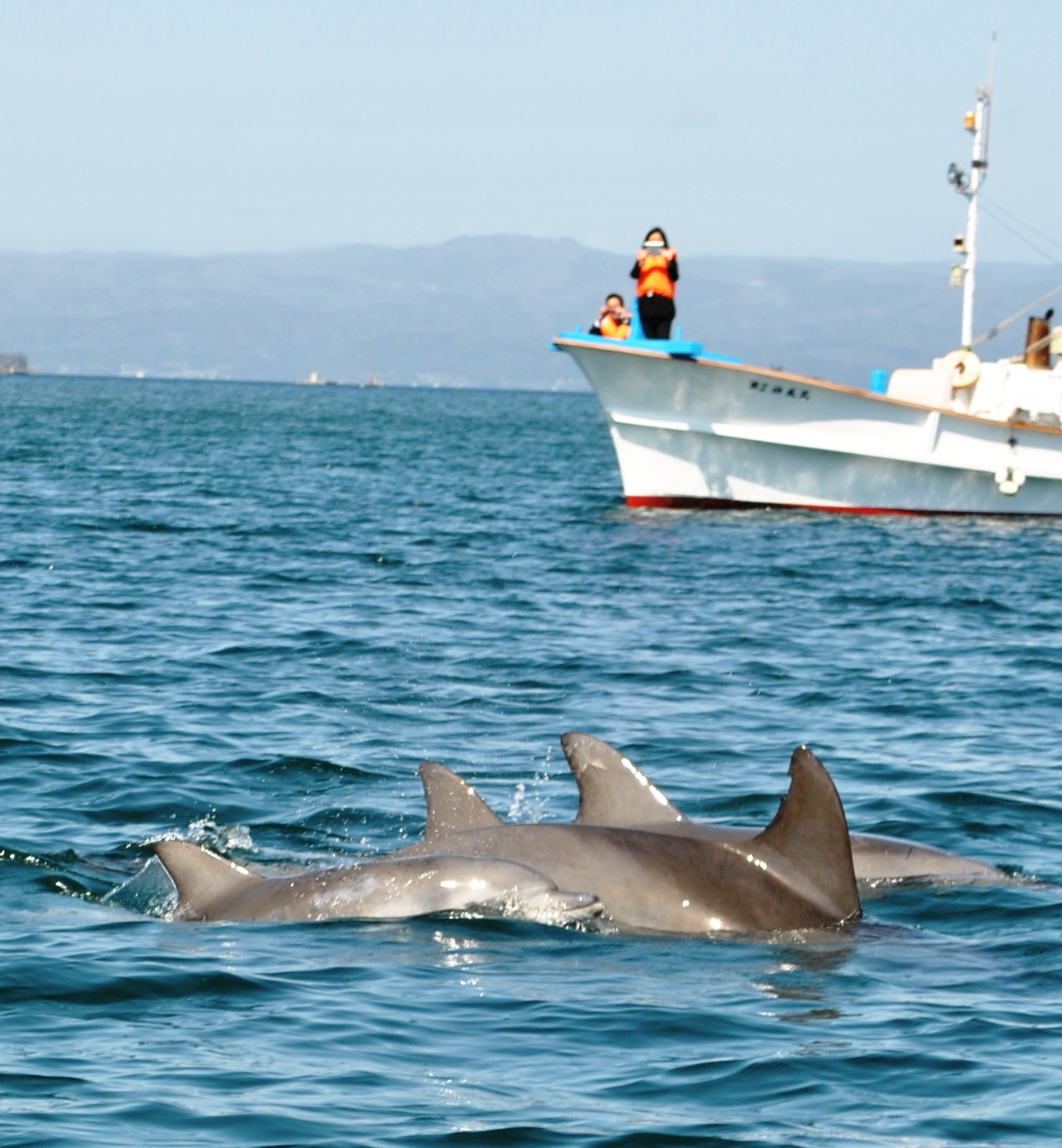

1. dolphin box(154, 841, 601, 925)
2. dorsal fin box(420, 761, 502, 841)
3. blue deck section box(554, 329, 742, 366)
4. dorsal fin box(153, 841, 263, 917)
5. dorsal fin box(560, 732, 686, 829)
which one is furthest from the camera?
blue deck section box(554, 329, 742, 366)

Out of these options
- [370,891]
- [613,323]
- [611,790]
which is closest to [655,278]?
[613,323]

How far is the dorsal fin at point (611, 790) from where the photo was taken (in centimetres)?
979

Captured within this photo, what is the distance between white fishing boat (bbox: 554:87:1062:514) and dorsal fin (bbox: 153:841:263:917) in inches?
924

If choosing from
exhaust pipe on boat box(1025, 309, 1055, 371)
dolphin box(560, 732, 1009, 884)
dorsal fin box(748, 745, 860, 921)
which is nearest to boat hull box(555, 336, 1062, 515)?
exhaust pipe on boat box(1025, 309, 1055, 371)

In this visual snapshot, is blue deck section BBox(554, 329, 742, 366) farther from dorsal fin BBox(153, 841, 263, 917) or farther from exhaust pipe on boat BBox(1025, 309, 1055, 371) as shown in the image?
dorsal fin BBox(153, 841, 263, 917)

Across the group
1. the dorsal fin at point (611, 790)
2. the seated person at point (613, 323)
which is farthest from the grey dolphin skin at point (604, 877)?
the seated person at point (613, 323)

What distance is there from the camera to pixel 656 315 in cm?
3241

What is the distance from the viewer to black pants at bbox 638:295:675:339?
105 ft

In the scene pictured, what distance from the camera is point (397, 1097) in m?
6.98

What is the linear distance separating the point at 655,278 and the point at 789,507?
18.3ft

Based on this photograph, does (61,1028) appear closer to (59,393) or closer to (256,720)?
(256,720)

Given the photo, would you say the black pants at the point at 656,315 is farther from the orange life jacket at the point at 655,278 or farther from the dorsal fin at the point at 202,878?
the dorsal fin at the point at 202,878

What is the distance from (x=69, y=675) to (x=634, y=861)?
27.9ft

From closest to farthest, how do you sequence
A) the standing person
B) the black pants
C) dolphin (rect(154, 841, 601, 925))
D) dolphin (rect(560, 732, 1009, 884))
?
1. dolphin (rect(154, 841, 601, 925))
2. dolphin (rect(560, 732, 1009, 884))
3. the standing person
4. the black pants
